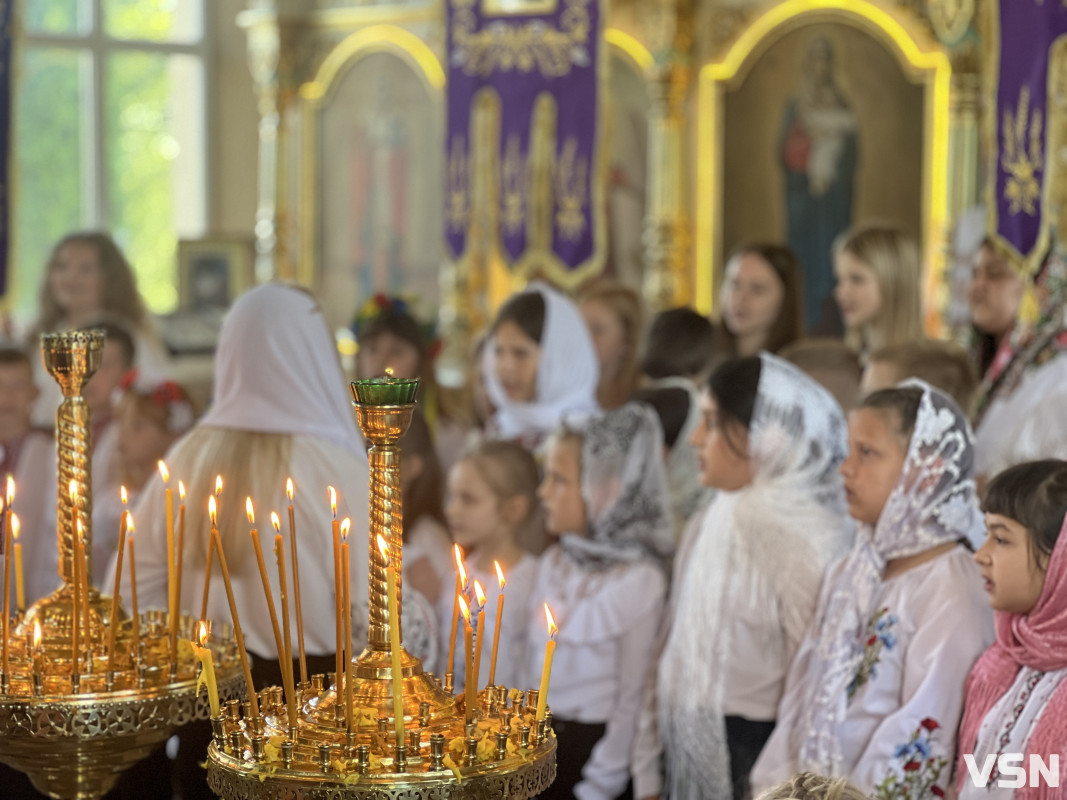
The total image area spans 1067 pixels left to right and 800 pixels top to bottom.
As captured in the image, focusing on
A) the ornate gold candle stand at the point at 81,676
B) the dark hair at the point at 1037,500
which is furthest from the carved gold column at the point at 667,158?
the ornate gold candle stand at the point at 81,676

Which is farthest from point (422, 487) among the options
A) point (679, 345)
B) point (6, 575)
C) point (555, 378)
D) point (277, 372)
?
point (6, 575)

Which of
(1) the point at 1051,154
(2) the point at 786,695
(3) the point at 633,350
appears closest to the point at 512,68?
(3) the point at 633,350

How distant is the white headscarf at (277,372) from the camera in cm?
275

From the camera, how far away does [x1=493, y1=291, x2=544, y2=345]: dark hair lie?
14.5 ft

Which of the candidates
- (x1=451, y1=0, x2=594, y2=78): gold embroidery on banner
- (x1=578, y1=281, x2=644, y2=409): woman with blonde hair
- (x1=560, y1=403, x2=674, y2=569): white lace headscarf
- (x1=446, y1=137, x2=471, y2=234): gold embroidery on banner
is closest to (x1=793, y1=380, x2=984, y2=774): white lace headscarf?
(x1=560, y1=403, x2=674, y2=569): white lace headscarf

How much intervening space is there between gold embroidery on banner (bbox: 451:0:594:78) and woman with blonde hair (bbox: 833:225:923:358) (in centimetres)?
328

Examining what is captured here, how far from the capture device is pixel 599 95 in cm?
762

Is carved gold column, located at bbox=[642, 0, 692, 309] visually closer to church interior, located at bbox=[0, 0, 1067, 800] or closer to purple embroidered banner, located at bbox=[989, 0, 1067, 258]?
church interior, located at bbox=[0, 0, 1067, 800]

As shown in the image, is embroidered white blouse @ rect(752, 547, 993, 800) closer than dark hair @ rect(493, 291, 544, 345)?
Yes

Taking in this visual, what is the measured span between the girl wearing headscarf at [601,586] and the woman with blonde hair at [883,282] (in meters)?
1.41

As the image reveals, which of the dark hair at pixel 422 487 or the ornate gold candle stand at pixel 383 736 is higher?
the ornate gold candle stand at pixel 383 736

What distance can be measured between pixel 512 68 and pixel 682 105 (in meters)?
0.95

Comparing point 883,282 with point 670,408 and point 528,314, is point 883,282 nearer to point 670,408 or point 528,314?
point 670,408
